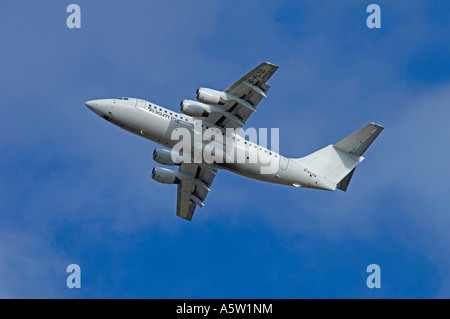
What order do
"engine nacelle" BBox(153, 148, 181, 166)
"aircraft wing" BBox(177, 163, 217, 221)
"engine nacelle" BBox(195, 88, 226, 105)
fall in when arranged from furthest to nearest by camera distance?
"aircraft wing" BBox(177, 163, 217, 221), "engine nacelle" BBox(153, 148, 181, 166), "engine nacelle" BBox(195, 88, 226, 105)

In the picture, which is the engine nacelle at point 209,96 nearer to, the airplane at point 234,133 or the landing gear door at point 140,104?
the airplane at point 234,133

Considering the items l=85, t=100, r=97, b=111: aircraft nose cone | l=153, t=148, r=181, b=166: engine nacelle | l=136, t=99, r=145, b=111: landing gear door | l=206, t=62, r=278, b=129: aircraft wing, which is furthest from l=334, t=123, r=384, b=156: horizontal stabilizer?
l=85, t=100, r=97, b=111: aircraft nose cone

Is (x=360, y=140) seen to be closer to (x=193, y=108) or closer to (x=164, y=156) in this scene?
(x=193, y=108)

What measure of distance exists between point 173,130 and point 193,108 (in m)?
2.14

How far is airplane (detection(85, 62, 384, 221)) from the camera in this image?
4566 cm

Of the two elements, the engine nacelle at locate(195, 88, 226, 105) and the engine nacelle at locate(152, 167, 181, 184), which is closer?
the engine nacelle at locate(195, 88, 226, 105)

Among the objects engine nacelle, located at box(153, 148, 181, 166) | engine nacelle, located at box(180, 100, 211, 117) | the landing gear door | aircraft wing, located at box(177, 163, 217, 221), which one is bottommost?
aircraft wing, located at box(177, 163, 217, 221)

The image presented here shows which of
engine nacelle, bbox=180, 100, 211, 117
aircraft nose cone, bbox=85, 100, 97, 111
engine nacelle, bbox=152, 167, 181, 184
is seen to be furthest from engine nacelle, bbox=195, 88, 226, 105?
engine nacelle, bbox=152, 167, 181, 184

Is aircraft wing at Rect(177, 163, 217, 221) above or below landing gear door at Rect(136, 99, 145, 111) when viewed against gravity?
below

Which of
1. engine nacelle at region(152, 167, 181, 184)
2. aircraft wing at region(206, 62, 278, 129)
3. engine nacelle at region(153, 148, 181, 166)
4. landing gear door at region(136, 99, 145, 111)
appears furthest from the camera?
engine nacelle at region(152, 167, 181, 184)

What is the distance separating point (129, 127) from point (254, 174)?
937 cm

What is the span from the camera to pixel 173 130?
46.4 metres

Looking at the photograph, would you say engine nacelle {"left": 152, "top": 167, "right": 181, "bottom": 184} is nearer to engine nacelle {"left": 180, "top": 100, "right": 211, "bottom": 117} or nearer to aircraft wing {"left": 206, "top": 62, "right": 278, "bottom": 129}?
aircraft wing {"left": 206, "top": 62, "right": 278, "bottom": 129}

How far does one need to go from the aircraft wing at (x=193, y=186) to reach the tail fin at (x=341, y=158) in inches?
303
